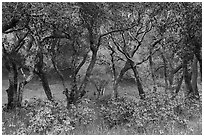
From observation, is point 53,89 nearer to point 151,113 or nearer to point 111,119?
point 111,119

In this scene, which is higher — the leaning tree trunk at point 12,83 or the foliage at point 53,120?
the leaning tree trunk at point 12,83

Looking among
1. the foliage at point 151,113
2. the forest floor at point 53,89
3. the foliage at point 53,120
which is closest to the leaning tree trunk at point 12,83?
the foliage at point 53,120

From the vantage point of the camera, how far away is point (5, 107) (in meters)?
11.1

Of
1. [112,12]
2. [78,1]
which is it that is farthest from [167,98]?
[78,1]

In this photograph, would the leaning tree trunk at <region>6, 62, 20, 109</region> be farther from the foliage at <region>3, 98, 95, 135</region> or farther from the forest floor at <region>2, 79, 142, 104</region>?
the forest floor at <region>2, 79, 142, 104</region>

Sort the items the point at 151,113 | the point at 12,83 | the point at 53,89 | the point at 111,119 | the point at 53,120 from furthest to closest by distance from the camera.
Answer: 1. the point at 53,89
2. the point at 12,83
3. the point at 111,119
4. the point at 151,113
5. the point at 53,120

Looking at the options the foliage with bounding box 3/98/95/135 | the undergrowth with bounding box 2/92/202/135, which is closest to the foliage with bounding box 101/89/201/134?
the undergrowth with bounding box 2/92/202/135

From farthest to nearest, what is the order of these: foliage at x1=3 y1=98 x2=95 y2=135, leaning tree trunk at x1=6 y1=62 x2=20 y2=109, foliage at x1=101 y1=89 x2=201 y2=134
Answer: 1. leaning tree trunk at x1=6 y1=62 x2=20 y2=109
2. foliage at x1=101 y1=89 x2=201 y2=134
3. foliage at x1=3 y1=98 x2=95 y2=135

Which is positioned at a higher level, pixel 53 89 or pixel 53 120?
pixel 53 89

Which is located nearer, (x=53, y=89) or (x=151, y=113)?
(x=151, y=113)

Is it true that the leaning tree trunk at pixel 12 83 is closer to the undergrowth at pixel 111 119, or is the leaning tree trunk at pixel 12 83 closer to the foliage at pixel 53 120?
the undergrowth at pixel 111 119

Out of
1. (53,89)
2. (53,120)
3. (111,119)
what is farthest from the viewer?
(53,89)

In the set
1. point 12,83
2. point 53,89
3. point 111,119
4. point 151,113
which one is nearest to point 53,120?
point 111,119

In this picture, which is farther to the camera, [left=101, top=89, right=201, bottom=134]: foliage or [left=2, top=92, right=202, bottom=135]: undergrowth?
[left=101, top=89, right=201, bottom=134]: foliage
